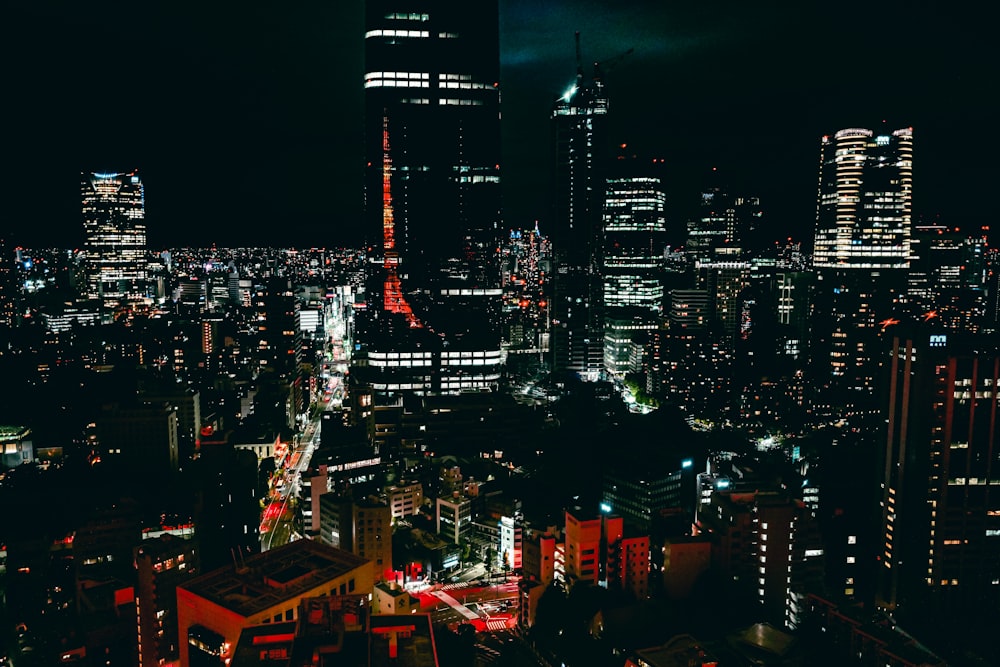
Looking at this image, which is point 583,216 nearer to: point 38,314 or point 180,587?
point 38,314

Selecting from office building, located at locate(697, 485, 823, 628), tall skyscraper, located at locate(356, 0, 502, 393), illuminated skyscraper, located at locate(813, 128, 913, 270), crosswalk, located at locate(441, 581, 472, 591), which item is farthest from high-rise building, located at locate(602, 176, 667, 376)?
crosswalk, located at locate(441, 581, 472, 591)

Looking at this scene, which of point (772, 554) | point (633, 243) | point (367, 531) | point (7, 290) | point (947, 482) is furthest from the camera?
point (633, 243)

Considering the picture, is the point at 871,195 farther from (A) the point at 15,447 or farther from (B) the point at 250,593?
(A) the point at 15,447

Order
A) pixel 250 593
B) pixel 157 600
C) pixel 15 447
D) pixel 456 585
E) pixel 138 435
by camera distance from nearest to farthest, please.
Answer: pixel 250 593 < pixel 157 600 < pixel 456 585 < pixel 15 447 < pixel 138 435

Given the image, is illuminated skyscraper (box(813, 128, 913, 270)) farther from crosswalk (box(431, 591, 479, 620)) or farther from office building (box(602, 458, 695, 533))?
crosswalk (box(431, 591, 479, 620))

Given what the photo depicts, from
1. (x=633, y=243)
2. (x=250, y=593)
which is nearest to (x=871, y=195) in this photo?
(x=633, y=243)

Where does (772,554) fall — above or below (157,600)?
below
